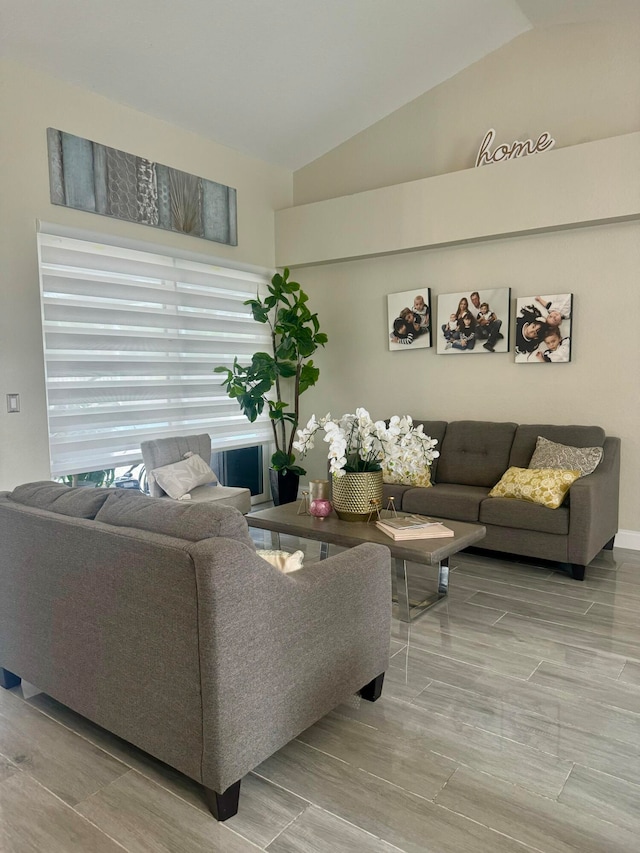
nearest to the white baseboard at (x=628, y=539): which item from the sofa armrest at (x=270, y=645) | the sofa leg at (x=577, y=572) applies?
the sofa leg at (x=577, y=572)

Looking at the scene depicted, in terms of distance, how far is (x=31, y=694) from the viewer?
8.11 ft

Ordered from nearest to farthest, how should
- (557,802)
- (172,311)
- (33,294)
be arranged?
(557,802) → (33,294) → (172,311)

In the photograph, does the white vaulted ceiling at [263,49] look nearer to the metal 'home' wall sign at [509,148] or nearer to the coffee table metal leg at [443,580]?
the metal 'home' wall sign at [509,148]

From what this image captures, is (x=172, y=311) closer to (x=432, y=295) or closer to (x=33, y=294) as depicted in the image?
(x=33, y=294)

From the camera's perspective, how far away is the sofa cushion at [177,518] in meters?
1.73

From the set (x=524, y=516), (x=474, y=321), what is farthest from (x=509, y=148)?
→ (x=524, y=516)

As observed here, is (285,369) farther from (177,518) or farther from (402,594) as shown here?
(177,518)

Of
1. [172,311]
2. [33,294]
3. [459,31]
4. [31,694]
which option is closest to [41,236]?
[33,294]

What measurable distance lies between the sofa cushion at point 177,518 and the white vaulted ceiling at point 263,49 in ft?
9.89

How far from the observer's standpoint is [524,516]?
3885 mm

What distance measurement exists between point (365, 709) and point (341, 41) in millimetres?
4199

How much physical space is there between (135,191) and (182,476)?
2160 millimetres

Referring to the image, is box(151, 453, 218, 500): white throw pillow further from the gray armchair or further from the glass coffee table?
the glass coffee table

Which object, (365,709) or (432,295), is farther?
(432,295)
